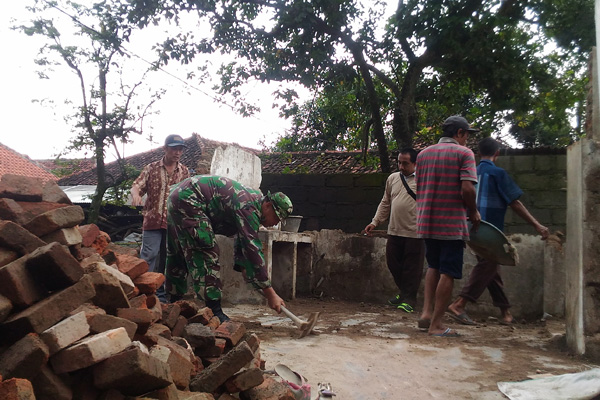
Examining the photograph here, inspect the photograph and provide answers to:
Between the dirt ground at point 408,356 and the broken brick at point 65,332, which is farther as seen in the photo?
the dirt ground at point 408,356

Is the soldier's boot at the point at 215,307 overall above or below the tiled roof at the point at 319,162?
below

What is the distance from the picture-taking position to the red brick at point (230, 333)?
278 cm

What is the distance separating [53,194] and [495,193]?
3707 mm

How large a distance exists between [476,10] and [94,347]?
779 cm

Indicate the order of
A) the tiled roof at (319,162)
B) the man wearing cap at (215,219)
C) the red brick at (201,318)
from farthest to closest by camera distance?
the tiled roof at (319,162) → the man wearing cap at (215,219) → the red brick at (201,318)

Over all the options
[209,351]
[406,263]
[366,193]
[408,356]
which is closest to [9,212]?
[209,351]

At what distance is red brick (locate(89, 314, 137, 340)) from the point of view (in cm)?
205

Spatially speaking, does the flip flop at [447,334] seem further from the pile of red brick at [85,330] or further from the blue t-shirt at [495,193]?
the pile of red brick at [85,330]

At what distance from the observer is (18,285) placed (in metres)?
1.96

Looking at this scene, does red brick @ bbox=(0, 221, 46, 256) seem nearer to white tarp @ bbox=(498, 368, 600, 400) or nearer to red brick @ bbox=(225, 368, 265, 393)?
red brick @ bbox=(225, 368, 265, 393)

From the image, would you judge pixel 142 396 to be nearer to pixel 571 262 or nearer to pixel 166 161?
pixel 571 262

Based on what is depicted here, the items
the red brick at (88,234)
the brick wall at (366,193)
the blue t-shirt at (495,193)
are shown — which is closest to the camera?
the red brick at (88,234)

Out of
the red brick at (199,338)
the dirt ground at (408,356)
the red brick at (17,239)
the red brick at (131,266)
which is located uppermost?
the red brick at (17,239)

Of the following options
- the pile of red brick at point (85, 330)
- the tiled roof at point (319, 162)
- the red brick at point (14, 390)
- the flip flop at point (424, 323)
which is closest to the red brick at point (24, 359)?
the pile of red brick at point (85, 330)
